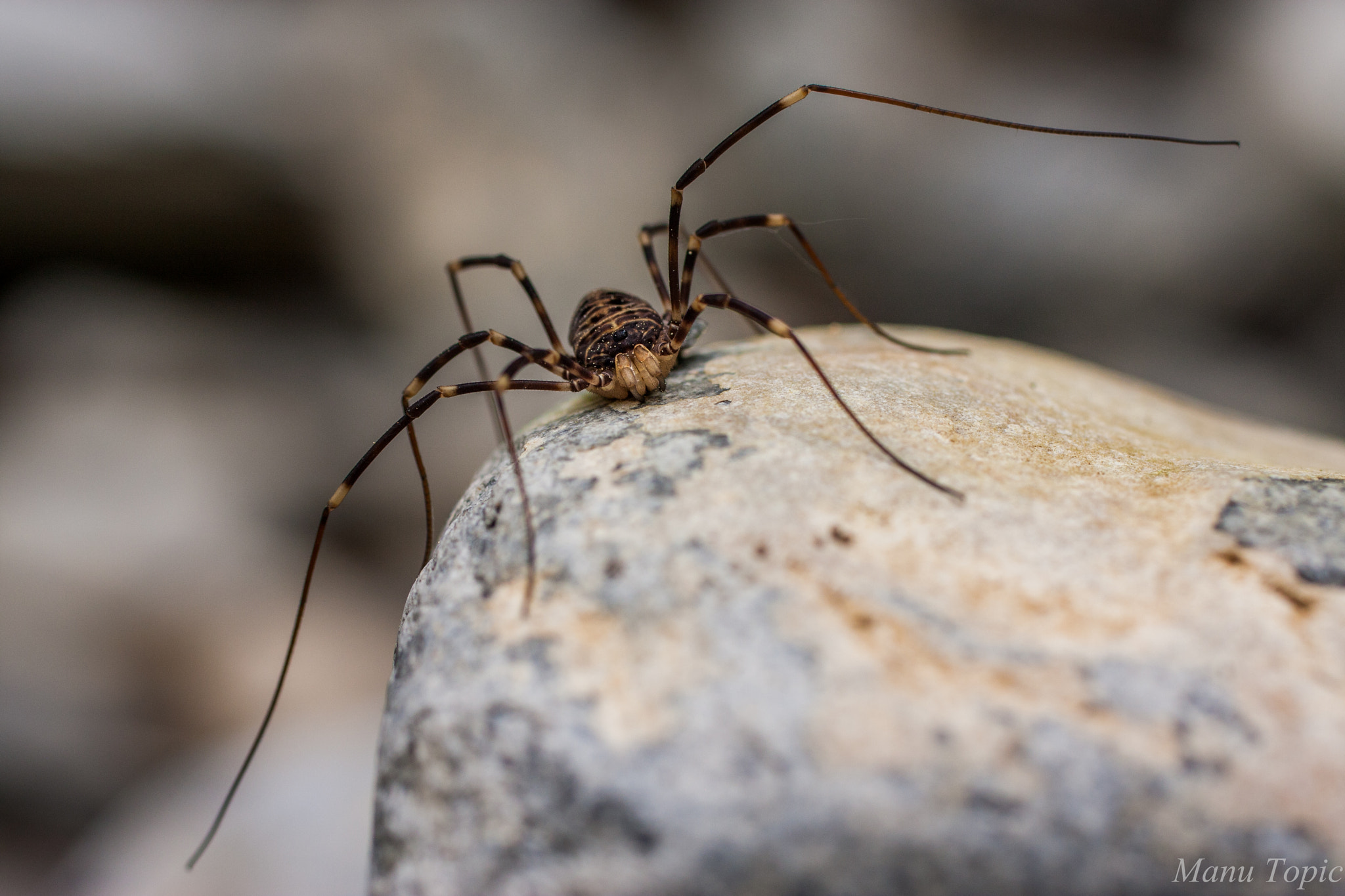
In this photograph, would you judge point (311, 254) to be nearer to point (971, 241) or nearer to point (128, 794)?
point (128, 794)

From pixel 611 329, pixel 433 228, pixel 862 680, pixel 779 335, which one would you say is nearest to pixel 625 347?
pixel 611 329

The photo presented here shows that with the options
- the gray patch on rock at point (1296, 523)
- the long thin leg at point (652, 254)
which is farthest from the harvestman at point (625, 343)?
the gray patch on rock at point (1296, 523)

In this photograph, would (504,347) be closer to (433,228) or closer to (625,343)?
(625,343)

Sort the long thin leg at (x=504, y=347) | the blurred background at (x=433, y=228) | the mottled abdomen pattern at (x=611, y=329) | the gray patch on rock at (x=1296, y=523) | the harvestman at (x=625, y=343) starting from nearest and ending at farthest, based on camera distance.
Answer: the gray patch on rock at (x=1296, y=523), the harvestman at (x=625, y=343), the long thin leg at (x=504, y=347), the mottled abdomen pattern at (x=611, y=329), the blurred background at (x=433, y=228)

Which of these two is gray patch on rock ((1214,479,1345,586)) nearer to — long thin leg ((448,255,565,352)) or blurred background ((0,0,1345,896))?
long thin leg ((448,255,565,352))

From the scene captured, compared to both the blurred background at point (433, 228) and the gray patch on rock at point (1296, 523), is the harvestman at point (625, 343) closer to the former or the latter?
the gray patch on rock at point (1296, 523)

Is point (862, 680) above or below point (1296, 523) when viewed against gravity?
above

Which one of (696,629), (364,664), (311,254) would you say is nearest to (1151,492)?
(696,629)
